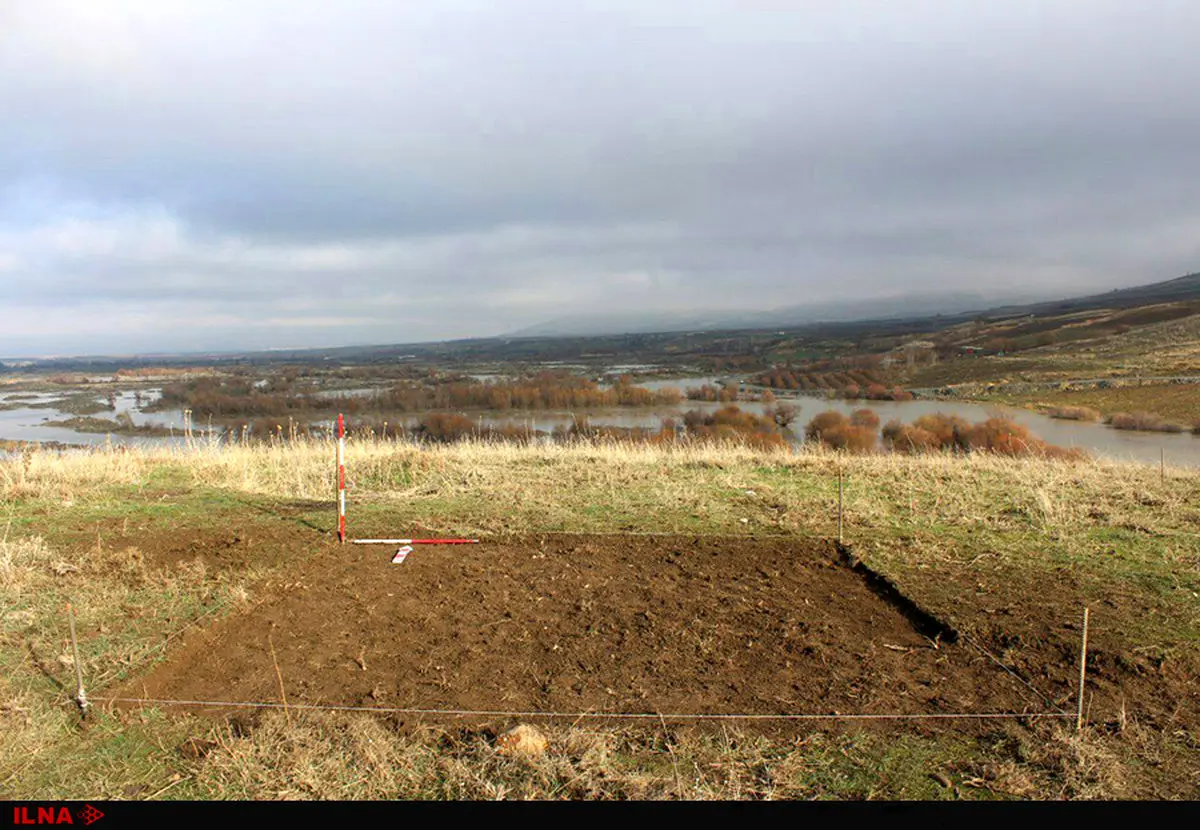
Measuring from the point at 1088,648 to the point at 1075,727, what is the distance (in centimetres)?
120

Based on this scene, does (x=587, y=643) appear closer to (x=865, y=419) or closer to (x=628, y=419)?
(x=865, y=419)

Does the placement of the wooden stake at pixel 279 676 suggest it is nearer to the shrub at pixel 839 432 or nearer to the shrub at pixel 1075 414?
the shrub at pixel 839 432

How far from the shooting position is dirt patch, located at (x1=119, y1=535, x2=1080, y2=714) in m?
3.75

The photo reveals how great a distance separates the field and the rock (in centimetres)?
6

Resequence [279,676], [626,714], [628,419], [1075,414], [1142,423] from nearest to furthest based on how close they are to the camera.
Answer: [626,714] < [279,676] < [1142,423] < [1075,414] < [628,419]

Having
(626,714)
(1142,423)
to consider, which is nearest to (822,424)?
(1142,423)

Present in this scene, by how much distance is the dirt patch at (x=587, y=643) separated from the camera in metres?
3.75

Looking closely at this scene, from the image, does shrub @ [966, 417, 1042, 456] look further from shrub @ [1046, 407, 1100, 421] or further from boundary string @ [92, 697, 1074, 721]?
boundary string @ [92, 697, 1074, 721]

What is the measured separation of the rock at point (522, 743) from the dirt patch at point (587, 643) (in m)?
0.41

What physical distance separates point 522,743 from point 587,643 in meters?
1.36

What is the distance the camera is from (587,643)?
14.6ft
